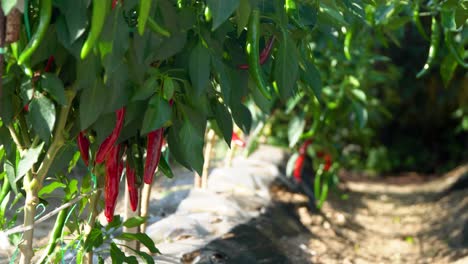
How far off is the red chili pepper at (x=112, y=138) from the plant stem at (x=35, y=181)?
0.27 feet

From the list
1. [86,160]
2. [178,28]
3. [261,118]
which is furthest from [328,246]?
[178,28]

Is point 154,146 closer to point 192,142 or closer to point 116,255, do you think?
point 192,142

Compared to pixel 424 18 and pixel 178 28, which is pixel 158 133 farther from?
pixel 424 18

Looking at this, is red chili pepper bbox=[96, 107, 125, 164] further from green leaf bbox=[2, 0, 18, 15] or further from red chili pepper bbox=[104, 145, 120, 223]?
green leaf bbox=[2, 0, 18, 15]

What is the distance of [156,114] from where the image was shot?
1.53 meters

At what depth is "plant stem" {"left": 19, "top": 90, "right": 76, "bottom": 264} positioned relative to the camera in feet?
5.48

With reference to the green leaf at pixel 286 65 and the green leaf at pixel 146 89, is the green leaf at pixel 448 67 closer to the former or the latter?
the green leaf at pixel 286 65

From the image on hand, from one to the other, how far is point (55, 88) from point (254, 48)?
38 centimetres

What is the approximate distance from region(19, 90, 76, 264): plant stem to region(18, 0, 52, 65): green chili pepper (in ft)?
0.80

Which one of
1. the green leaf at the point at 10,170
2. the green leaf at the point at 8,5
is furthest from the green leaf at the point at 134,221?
the green leaf at the point at 8,5

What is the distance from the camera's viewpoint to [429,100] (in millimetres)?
9000

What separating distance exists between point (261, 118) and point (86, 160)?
8.08 feet

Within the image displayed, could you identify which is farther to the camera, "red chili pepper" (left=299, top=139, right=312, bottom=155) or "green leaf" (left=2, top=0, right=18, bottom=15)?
"red chili pepper" (left=299, top=139, right=312, bottom=155)

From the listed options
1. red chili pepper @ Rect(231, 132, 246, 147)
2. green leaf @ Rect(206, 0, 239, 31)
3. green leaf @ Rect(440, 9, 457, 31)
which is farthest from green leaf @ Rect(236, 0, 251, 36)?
red chili pepper @ Rect(231, 132, 246, 147)
